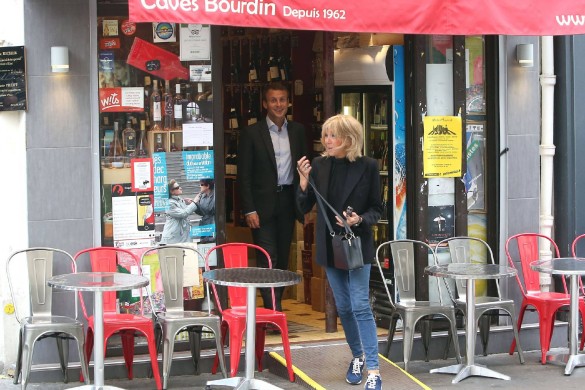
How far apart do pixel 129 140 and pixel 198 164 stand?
0.59 metres

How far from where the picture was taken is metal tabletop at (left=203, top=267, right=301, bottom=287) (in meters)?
7.33

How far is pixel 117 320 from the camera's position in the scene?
799cm

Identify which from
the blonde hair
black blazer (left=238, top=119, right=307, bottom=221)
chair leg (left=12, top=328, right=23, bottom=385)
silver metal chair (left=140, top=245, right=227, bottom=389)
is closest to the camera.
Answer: the blonde hair

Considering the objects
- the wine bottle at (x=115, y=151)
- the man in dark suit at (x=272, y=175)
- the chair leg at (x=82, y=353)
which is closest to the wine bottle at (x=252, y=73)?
the man in dark suit at (x=272, y=175)

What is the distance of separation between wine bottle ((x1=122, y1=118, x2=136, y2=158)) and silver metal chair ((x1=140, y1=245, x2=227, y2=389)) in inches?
31.5

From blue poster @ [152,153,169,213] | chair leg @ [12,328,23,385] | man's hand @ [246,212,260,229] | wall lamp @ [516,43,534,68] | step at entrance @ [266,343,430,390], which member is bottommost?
step at entrance @ [266,343,430,390]

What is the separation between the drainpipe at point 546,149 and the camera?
32.6 feet

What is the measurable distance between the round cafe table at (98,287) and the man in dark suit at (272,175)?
6.15 ft

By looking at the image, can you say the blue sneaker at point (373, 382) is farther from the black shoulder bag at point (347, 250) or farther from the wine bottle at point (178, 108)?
the wine bottle at point (178, 108)

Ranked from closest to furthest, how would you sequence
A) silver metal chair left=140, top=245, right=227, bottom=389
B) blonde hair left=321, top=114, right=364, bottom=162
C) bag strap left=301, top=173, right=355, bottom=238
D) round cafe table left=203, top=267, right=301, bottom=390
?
round cafe table left=203, top=267, right=301, bottom=390
bag strap left=301, top=173, right=355, bottom=238
blonde hair left=321, top=114, right=364, bottom=162
silver metal chair left=140, top=245, right=227, bottom=389

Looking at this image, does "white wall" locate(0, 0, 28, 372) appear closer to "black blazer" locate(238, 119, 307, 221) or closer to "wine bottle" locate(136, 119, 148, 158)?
"wine bottle" locate(136, 119, 148, 158)

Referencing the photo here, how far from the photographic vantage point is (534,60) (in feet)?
31.7

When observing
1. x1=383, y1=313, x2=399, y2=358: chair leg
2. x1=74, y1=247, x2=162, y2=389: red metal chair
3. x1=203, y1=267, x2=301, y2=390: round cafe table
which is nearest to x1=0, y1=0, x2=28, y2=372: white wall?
x1=74, y1=247, x2=162, y2=389: red metal chair

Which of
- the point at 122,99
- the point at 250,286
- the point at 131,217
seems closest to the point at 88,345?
the point at 131,217
